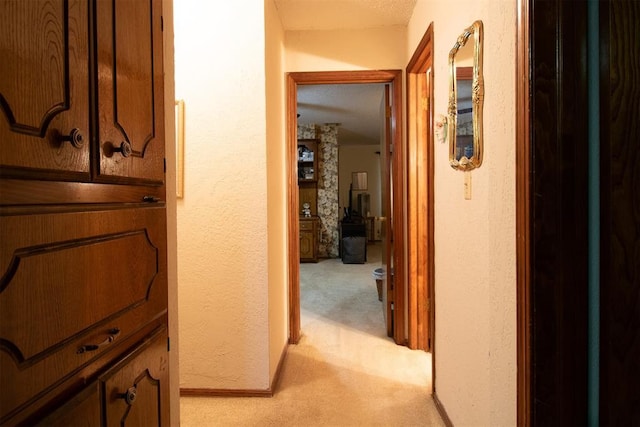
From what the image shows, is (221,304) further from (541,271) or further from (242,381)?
(541,271)

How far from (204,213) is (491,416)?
66.6 inches

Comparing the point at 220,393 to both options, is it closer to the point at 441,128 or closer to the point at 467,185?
the point at 467,185

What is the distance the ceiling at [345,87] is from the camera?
245 centimetres

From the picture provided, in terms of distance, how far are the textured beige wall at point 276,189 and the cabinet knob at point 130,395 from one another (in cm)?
123

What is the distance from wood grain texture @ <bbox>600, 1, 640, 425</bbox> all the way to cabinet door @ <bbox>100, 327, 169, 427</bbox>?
47.4 inches

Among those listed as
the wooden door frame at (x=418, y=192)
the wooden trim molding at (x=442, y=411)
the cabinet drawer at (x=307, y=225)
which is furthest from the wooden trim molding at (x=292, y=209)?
the cabinet drawer at (x=307, y=225)

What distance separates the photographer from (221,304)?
210 cm

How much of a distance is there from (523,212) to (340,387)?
169 centimetres

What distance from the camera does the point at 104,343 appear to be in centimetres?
78

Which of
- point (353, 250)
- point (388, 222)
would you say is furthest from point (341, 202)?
point (388, 222)

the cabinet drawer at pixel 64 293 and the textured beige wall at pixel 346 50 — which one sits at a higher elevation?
the textured beige wall at pixel 346 50

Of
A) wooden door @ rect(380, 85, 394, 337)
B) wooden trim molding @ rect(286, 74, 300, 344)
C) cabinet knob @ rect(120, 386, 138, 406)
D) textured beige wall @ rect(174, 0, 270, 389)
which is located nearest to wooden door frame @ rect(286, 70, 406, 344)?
wooden trim molding @ rect(286, 74, 300, 344)

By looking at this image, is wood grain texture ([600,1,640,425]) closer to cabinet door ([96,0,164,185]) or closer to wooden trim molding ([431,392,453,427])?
wooden trim molding ([431,392,453,427])

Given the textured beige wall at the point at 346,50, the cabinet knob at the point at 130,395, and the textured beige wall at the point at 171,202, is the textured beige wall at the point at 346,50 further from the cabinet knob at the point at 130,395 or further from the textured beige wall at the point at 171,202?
the cabinet knob at the point at 130,395
